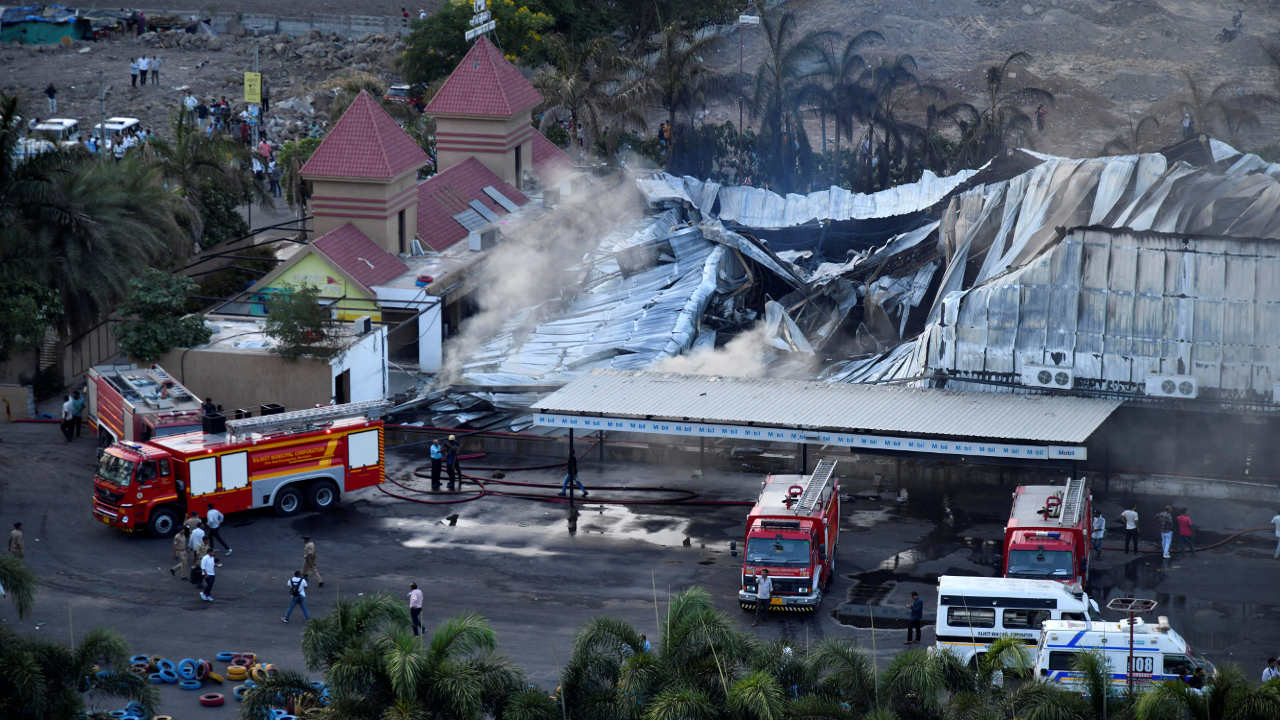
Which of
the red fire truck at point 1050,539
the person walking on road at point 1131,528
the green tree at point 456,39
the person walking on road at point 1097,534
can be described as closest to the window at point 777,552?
the red fire truck at point 1050,539

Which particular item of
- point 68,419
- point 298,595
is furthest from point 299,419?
point 68,419

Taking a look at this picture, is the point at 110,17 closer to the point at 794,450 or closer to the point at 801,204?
the point at 801,204

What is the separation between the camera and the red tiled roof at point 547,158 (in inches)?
2712

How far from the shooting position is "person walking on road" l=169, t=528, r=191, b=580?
37.3 m

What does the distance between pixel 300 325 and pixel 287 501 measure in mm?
6864

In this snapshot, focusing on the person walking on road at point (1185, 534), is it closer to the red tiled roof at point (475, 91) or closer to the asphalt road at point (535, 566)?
the asphalt road at point (535, 566)

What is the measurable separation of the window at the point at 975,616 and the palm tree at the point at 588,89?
44.7 meters

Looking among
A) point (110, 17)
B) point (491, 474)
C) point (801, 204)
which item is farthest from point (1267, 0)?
point (491, 474)

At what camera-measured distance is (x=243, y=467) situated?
133 feet

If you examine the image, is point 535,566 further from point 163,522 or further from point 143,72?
point 143,72

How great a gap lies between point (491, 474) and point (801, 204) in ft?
74.3

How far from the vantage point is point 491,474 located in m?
44.8

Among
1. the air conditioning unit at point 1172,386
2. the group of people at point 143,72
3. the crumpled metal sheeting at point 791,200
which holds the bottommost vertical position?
the air conditioning unit at point 1172,386

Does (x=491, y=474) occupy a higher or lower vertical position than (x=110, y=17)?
lower
